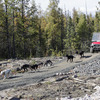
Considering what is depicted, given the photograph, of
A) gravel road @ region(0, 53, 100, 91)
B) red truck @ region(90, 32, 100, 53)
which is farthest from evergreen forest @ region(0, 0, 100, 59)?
gravel road @ region(0, 53, 100, 91)

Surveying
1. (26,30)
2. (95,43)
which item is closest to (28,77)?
(95,43)

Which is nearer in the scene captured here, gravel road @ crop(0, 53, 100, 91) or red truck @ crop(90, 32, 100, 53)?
gravel road @ crop(0, 53, 100, 91)

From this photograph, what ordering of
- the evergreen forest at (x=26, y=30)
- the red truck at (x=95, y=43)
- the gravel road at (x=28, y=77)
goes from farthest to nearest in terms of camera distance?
1. the evergreen forest at (x=26, y=30)
2. the red truck at (x=95, y=43)
3. the gravel road at (x=28, y=77)

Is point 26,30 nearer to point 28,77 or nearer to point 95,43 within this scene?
point 95,43

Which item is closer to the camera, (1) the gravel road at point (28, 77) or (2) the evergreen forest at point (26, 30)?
(1) the gravel road at point (28, 77)

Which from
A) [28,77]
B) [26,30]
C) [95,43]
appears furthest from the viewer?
[26,30]

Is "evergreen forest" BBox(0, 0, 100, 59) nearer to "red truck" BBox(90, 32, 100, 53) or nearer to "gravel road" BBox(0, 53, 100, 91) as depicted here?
"red truck" BBox(90, 32, 100, 53)

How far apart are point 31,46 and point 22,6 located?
11.6 m

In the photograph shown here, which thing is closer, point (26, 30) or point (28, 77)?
point (28, 77)

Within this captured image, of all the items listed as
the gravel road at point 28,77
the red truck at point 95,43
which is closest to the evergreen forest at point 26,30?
the red truck at point 95,43

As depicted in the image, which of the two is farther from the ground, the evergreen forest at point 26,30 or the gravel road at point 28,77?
the evergreen forest at point 26,30

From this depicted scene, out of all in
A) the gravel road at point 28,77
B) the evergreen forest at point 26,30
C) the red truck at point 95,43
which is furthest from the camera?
the evergreen forest at point 26,30

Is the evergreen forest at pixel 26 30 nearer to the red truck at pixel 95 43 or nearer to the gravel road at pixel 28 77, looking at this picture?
the red truck at pixel 95 43

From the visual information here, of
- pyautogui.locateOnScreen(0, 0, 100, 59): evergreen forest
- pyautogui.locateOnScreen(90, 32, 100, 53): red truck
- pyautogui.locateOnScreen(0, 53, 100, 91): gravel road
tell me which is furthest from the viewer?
pyautogui.locateOnScreen(0, 0, 100, 59): evergreen forest
